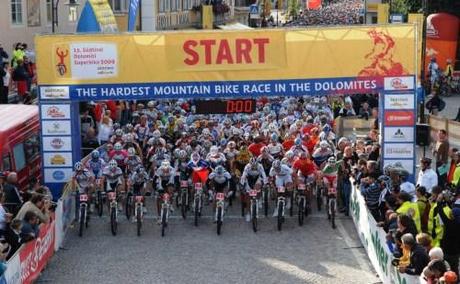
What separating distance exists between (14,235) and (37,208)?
4.43ft

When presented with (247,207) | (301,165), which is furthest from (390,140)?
(247,207)

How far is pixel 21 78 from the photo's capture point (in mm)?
27141

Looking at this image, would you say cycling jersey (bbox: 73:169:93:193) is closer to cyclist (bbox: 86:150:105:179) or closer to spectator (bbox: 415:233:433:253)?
cyclist (bbox: 86:150:105:179)

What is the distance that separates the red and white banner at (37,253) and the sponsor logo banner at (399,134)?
812cm

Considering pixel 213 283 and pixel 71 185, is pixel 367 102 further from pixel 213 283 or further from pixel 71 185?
pixel 213 283

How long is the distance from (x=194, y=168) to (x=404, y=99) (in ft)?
16.5

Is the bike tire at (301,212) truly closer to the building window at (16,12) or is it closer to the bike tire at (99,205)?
the bike tire at (99,205)

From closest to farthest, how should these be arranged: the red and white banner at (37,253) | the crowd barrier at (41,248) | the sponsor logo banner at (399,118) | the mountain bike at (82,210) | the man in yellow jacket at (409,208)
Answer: the crowd barrier at (41,248), the red and white banner at (37,253), the man in yellow jacket at (409,208), the mountain bike at (82,210), the sponsor logo banner at (399,118)

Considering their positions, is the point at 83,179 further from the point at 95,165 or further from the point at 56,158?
the point at 56,158

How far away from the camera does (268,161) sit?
2002 cm

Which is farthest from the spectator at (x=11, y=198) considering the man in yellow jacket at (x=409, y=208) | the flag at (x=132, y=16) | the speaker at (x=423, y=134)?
the flag at (x=132, y=16)

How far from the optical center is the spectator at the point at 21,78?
27.0 m

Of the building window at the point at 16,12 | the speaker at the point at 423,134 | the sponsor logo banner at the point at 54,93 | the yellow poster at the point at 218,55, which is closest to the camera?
the yellow poster at the point at 218,55

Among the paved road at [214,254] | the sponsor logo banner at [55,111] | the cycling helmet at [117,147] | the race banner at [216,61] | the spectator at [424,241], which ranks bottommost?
the paved road at [214,254]
